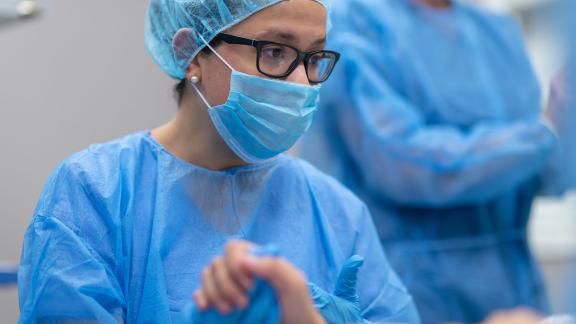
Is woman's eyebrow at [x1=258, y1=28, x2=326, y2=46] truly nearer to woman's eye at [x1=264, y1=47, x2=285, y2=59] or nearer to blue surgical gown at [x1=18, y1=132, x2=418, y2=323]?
woman's eye at [x1=264, y1=47, x2=285, y2=59]

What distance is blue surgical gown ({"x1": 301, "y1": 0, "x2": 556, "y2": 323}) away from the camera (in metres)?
2.08

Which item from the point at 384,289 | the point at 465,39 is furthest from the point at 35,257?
the point at 465,39

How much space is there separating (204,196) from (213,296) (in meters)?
0.51

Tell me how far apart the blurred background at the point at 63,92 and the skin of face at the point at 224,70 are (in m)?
0.44

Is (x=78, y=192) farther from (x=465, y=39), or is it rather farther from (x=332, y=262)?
(x=465, y=39)

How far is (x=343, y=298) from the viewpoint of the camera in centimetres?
131

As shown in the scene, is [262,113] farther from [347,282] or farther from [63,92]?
[63,92]

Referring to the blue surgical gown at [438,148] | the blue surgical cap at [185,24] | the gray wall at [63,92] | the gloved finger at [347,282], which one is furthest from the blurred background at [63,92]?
the gloved finger at [347,282]

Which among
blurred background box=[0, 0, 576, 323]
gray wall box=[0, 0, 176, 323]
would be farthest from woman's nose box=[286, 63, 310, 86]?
gray wall box=[0, 0, 176, 323]

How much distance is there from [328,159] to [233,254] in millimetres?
1314

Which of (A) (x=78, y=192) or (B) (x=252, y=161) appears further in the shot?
(B) (x=252, y=161)

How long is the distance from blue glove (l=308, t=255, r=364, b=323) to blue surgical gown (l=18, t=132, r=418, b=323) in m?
0.14

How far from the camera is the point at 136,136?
154cm

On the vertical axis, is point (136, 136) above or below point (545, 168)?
above
